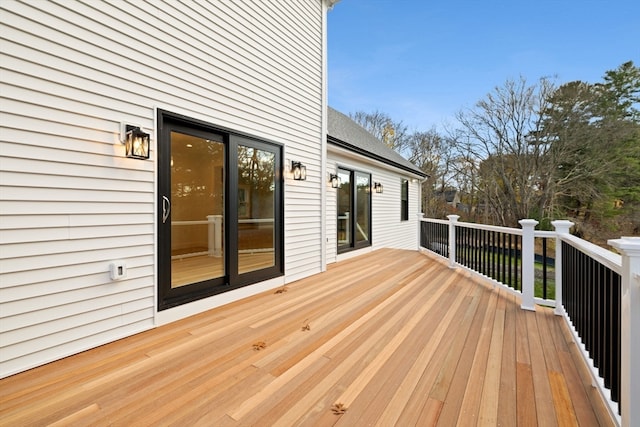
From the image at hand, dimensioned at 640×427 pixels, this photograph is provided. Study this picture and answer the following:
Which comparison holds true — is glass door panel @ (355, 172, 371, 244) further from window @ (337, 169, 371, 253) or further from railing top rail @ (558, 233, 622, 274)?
railing top rail @ (558, 233, 622, 274)

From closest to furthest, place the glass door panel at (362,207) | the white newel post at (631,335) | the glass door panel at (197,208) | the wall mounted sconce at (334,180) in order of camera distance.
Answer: the white newel post at (631,335)
the glass door panel at (197,208)
the wall mounted sconce at (334,180)
the glass door panel at (362,207)

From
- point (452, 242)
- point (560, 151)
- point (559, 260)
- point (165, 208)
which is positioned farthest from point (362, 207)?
point (560, 151)

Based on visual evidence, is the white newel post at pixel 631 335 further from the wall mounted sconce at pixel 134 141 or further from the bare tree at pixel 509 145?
the bare tree at pixel 509 145

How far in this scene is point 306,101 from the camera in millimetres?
4844

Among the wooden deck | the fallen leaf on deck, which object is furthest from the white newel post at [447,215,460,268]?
the fallen leaf on deck

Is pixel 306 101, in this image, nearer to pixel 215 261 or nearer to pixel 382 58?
pixel 215 261

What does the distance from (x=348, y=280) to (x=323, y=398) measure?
115 inches

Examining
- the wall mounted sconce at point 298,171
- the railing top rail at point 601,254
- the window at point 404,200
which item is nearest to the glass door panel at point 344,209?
the wall mounted sconce at point 298,171

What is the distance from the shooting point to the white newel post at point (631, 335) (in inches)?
48.4

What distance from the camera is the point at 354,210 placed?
6887mm

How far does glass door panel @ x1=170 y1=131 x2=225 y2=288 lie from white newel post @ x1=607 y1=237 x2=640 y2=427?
3.36 meters

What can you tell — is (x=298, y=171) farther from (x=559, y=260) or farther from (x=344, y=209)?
(x=559, y=260)

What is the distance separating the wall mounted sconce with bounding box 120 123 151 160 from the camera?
248 centimetres

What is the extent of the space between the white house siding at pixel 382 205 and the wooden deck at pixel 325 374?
3.12 meters
